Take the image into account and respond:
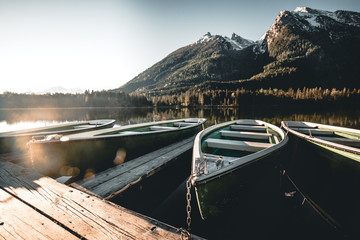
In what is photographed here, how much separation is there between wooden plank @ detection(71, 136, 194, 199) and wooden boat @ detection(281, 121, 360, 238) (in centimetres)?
549

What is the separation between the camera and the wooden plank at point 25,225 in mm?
2596

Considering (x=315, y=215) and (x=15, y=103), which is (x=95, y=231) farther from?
(x=15, y=103)

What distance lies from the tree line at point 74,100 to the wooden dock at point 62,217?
107 meters

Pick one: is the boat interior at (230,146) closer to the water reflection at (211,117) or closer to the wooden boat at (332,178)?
the wooden boat at (332,178)

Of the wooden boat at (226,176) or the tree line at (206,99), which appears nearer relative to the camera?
the wooden boat at (226,176)

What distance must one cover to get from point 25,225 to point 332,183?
8315 millimetres

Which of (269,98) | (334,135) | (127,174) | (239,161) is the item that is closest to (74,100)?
(269,98)

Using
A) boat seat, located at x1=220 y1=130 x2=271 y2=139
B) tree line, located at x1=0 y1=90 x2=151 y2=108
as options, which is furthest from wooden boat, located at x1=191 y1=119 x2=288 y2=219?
tree line, located at x1=0 y1=90 x2=151 y2=108

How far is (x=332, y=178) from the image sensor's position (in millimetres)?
5418

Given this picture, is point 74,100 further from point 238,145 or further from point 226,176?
point 226,176

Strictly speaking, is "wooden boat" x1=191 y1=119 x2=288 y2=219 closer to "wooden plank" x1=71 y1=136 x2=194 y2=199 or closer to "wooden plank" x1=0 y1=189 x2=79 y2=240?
"wooden plank" x1=71 y1=136 x2=194 y2=199

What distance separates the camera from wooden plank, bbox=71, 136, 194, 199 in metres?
4.88

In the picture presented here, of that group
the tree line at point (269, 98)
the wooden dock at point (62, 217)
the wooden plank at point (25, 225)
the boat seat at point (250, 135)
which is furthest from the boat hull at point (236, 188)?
the tree line at point (269, 98)

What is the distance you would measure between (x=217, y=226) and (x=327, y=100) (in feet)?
369
